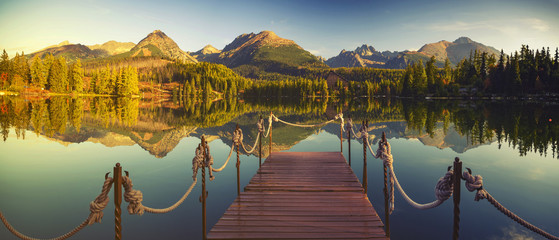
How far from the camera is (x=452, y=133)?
30000 millimetres

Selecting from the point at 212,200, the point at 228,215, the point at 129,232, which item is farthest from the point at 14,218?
the point at 228,215

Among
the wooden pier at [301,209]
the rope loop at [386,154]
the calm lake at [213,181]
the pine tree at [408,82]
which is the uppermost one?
the pine tree at [408,82]

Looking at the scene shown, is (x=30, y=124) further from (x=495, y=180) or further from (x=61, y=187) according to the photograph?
(x=495, y=180)

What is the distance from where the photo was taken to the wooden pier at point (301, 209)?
24.3 feet

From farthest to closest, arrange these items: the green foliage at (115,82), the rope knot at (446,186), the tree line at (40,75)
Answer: the green foliage at (115,82) → the tree line at (40,75) → the rope knot at (446,186)

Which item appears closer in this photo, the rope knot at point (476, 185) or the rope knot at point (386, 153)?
the rope knot at point (476, 185)

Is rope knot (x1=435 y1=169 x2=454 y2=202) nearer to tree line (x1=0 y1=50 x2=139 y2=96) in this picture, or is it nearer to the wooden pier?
the wooden pier

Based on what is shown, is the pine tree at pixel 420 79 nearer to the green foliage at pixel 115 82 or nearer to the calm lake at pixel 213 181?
the calm lake at pixel 213 181

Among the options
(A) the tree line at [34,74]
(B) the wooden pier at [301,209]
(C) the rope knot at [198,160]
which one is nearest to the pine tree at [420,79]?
(B) the wooden pier at [301,209]

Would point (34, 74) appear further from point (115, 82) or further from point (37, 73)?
point (115, 82)

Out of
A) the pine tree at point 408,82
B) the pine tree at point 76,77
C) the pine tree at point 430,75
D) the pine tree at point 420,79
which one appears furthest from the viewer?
the pine tree at point 408,82

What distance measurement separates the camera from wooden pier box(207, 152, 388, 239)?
7.41 m

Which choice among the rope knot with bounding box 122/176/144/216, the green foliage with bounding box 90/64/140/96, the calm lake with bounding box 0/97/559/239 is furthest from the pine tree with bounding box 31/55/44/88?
the rope knot with bounding box 122/176/144/216

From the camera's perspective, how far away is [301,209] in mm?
8938
